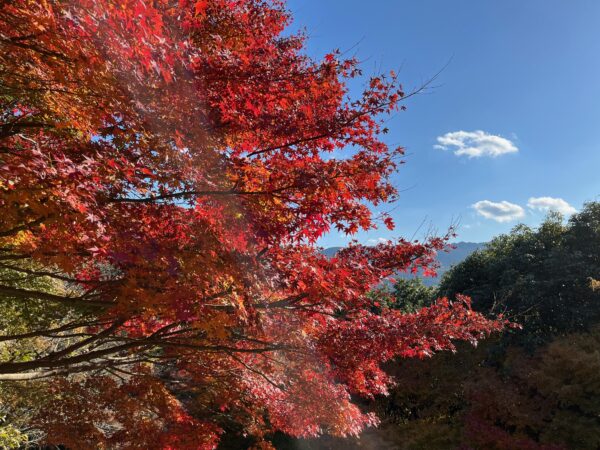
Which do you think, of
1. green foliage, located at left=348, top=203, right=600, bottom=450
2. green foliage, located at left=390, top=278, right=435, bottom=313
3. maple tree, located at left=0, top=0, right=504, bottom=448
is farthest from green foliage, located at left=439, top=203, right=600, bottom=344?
maple tree, located at left=0, top=0, right=504, bottom=448

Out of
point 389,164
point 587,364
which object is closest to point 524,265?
point 587,364

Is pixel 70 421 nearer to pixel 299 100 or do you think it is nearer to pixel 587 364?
pixel 299 100

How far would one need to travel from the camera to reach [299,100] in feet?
13.8

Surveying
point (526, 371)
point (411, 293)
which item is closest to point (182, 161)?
point (526, 371)

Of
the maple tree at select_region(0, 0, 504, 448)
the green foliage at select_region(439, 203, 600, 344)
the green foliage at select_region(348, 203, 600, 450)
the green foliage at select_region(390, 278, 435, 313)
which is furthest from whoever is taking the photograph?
the green foliage at select_region(390, 278, 435, 313)

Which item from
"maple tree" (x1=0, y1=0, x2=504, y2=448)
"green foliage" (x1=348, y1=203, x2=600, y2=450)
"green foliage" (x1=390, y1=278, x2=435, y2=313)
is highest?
"green foliage" (x1=390, y1=278, x2=435, y2=313)

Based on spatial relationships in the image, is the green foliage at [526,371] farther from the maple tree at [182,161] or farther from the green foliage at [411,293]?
the maple tree at [182,161]

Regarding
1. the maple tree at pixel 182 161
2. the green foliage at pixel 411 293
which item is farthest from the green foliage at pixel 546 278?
the maple tree at pixel 182 161

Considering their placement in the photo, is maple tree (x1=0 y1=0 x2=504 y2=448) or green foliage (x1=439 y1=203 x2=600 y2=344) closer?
maple tree (x1=0 y1=0 x2=504 y2=448)

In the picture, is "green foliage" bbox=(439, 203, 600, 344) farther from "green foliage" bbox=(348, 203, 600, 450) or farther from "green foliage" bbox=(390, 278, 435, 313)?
"green foliage" bbox=(390, 278, 435, 313)

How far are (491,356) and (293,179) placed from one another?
1194 centimetres

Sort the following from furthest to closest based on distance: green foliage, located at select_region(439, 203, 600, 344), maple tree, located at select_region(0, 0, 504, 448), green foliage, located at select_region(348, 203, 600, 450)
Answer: green foliage, located at select_region(439, 203, 600, 344) < green foliage, located at select_region(348, 203, 600, 450) < maple tree, located at select_region(0, 0, 504, 448)

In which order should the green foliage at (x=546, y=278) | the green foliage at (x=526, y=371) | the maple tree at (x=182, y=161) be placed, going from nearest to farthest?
the maple tree at (x=182, y=161) → the green foliage at (x=526, y=371) → the green foliage at (x=546, y=278)

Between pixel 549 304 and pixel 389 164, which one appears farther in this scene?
pixel 549 304
